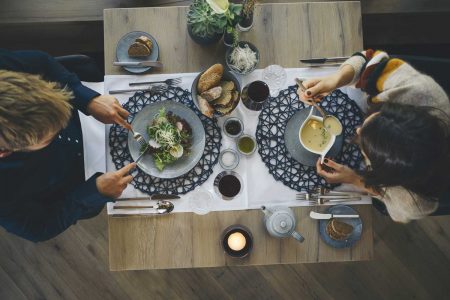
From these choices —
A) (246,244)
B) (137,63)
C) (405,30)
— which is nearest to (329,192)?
(246,244)

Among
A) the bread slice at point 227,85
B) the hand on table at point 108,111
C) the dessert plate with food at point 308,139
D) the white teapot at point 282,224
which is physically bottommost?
the white teapot at point 282,224

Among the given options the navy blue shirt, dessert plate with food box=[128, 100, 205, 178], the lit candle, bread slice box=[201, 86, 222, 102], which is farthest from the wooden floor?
bread slice box=[201, 86, 222, 102]

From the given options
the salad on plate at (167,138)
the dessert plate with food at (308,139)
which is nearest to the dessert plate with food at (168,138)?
the salad on plate at (167,138)

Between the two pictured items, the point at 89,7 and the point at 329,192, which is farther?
the point at 89,7

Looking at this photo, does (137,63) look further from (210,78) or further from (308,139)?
(308,139)

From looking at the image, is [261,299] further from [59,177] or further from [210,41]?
[210,41]

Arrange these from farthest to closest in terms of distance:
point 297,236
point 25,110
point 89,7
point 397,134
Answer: point 89,7 → point 297,236 → point 397,134 → point 25,110

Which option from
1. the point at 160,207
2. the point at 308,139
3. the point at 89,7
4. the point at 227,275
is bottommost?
the point at 227,275

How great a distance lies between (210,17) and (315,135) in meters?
0.55

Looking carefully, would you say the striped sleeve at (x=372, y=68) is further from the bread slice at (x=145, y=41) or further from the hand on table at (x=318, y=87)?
the bread slice at (x=145, y=41)

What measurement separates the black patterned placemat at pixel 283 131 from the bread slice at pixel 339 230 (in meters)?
0.14

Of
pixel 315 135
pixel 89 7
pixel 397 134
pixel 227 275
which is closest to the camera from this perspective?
pixel 397 134

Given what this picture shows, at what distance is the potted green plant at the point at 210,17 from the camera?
1.29 meters

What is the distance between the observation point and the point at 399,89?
1.35 m
